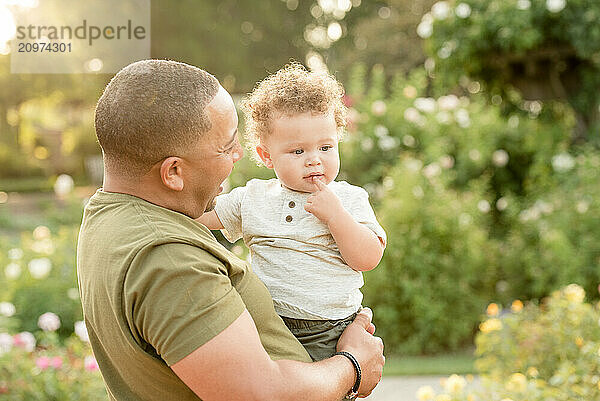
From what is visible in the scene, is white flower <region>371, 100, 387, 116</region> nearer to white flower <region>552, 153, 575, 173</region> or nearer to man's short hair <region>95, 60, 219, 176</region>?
white flower <region>552, 153, 575, 173</region>

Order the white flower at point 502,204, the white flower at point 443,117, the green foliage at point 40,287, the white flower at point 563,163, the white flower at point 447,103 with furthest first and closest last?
the white flower at point 447,103 → the white flower at point 443,117 → the white flower at point 502,204 → the white flower at point 563,163 → the green foliage at point 40,287

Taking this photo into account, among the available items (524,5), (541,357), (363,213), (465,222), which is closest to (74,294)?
(465,222)

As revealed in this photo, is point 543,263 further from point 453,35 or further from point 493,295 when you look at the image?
point 453,35

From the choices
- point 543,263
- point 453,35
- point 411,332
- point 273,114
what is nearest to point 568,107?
point 453,35

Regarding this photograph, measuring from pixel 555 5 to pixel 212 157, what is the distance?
220 inches

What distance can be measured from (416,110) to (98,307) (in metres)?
6.05

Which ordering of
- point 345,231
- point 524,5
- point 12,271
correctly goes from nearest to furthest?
point 345,231 < point 12,271 < point 524,5

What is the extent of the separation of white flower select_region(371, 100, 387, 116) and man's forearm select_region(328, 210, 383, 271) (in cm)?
549

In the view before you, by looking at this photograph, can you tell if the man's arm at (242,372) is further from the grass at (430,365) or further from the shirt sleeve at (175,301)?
the grass at (430,365)

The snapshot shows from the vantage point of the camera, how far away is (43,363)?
357cm

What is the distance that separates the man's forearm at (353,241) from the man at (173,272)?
24cm

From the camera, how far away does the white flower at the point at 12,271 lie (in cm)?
499

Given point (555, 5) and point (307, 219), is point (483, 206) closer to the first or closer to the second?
point (555, 5)

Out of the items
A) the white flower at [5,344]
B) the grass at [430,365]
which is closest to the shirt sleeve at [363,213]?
the white flower at [5,344]
